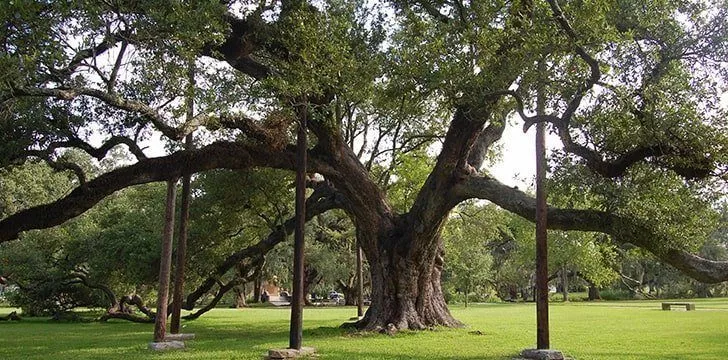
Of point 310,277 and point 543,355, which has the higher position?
point 310,277

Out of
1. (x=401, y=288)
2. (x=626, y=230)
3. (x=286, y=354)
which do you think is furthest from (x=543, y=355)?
(x=401, y=288)

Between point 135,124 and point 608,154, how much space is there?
9334 mm

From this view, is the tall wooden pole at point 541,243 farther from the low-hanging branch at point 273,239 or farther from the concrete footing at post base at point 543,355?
the low-hanging branch at point 273,239

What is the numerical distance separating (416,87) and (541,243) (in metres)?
3.62

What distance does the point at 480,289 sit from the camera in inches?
1891

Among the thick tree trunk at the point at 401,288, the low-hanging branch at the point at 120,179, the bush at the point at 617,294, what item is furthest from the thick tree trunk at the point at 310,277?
the low-hanging branch at the point at 120,179

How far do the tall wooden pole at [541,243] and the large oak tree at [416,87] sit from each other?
0.28 m

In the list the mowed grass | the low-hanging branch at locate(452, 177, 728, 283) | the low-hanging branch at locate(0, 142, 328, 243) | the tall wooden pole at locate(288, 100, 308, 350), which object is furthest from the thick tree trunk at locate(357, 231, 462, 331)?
the tall wooden pole at locate(288, 100, 308, 350)

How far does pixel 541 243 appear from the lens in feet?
34.0

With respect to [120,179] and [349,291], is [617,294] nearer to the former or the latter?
[349,291]

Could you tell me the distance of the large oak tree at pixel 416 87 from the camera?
28.2 feet

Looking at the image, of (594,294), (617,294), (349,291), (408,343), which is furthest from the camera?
(617,294)

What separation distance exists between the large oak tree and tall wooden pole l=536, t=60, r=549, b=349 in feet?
0.91

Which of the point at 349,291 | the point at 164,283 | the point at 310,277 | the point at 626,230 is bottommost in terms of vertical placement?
the point at 349,291
